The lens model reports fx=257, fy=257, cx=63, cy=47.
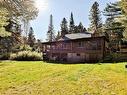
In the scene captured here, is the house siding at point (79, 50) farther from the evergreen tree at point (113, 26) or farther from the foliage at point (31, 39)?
the foliage at point (31, 39)

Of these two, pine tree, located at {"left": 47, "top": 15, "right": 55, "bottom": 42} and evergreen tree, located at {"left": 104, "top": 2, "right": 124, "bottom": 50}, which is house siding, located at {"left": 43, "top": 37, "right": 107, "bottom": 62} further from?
pine tree, located at {"left": 47, "top": 15, "right": 55, "bottom": 42}

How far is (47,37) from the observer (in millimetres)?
116812

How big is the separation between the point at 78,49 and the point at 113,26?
18767 mm

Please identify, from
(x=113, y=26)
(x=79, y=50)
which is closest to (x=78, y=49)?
(x=79, y=50)

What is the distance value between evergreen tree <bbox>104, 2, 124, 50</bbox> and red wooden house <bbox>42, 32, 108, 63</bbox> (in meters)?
13.1

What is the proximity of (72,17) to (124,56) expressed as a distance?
58.5 m

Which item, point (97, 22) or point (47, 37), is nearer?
point (97, 22)

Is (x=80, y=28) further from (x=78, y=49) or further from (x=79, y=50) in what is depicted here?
(x=79, y=50)

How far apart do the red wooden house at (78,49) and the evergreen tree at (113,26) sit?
43.0 feet

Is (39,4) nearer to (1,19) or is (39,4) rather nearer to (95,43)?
(1,19)

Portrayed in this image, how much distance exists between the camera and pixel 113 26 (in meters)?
66.9

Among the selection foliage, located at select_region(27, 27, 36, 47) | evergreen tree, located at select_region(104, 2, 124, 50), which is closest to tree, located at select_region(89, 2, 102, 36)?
evergreen tree, located at select_region(104, 2, 124, 50)

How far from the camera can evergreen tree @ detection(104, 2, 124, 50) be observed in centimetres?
6641

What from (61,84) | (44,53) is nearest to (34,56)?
(44,53)
